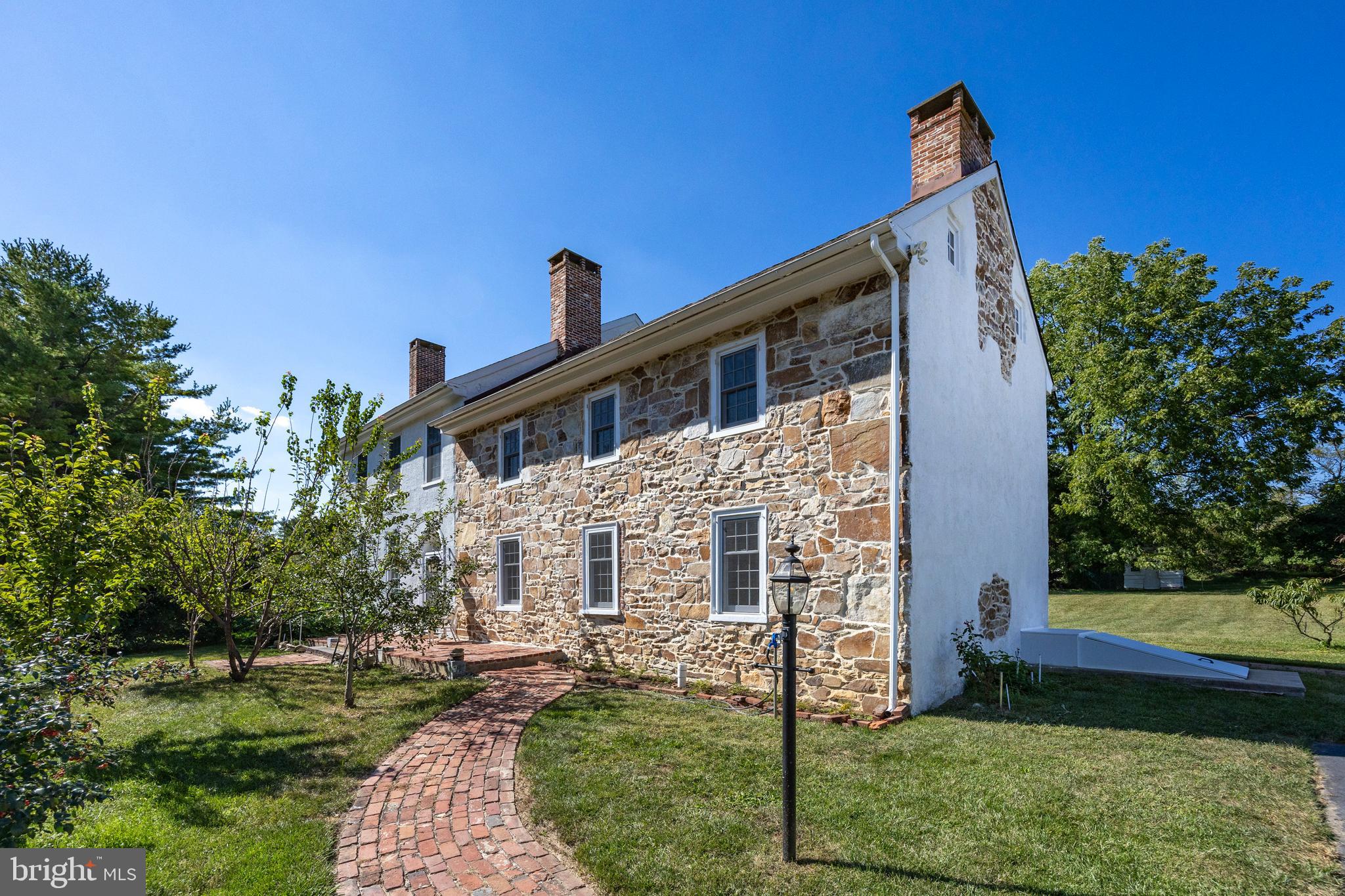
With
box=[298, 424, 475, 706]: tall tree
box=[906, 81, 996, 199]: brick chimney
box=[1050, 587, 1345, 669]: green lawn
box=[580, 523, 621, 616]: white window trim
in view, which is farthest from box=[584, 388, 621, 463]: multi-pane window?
box=[1050, 587, 1345, 669]: green lawn

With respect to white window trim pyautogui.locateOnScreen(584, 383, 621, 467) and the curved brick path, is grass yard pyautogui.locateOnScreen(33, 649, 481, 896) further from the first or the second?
white window trim pyautogui.locateOnScreen(584, 383, 621, 467)

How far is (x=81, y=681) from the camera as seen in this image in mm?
4523

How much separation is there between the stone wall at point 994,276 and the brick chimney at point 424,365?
14.3 m

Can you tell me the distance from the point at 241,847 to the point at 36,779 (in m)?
1.64

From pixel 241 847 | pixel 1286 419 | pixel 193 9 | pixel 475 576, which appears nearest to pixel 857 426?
pixel 241 847

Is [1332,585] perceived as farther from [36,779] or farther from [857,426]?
[36,779]

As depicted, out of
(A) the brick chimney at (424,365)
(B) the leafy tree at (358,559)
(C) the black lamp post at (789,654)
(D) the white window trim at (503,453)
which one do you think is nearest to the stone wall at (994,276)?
(C) the black lamp post at (789,654)

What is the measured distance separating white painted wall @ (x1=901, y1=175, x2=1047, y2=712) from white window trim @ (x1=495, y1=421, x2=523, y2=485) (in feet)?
26.3

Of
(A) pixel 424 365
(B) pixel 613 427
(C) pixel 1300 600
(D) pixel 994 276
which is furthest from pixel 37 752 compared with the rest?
(C) pixel 1300 600

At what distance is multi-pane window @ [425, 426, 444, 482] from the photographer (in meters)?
15.9

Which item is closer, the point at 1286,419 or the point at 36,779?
the point at 36,779

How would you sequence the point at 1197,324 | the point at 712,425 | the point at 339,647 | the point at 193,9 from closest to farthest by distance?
1. the point at 193,9
2. the point at 712,425
3. the point at 339,647
4. the point at 1197,324

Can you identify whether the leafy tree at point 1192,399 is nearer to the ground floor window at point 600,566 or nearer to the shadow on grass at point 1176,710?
the shadow on grass at point 1176,710

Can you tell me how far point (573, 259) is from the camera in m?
15.4
